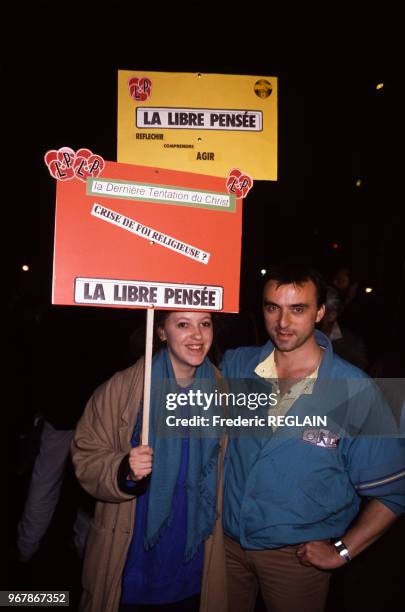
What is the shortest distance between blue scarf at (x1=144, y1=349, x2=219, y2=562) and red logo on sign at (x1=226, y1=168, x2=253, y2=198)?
94cm

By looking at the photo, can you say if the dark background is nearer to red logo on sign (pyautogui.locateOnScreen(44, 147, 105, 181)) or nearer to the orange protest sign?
the orange protest sign

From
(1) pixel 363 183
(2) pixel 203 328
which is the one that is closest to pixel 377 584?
(2) pixel 203 328

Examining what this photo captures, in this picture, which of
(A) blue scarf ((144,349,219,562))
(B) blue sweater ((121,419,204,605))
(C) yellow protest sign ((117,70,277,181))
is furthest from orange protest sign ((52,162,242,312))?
(B) blue sweater ((121,419,204,605))

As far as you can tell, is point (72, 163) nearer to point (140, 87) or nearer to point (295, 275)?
point (140, 87)

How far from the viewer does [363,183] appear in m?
7.30

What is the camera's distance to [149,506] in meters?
1.81

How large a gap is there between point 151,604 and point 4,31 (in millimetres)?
3258

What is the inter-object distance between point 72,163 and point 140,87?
658 millimetres

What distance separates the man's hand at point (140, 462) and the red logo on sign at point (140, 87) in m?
1.63

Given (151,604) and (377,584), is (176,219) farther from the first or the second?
(377,584)

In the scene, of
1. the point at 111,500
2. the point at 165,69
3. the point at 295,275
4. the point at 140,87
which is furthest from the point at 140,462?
the point at 165,69

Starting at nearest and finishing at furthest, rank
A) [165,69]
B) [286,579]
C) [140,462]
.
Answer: [140,462] → [286,579] → [165,69]

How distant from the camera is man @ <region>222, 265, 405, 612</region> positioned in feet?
6.16

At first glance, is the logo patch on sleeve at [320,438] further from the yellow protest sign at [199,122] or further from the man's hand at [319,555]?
the yellow protest sign at [199,122]
